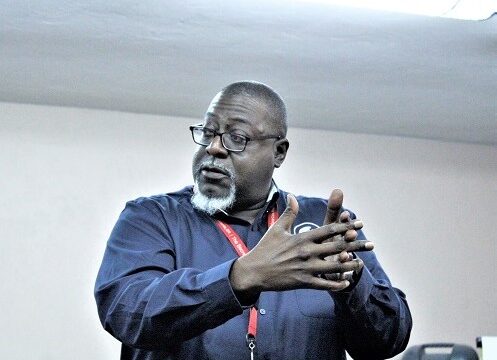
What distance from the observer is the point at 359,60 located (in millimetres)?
5168

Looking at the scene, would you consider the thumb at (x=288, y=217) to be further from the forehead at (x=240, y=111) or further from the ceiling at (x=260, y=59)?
the ceiling at (x=260, y=59)

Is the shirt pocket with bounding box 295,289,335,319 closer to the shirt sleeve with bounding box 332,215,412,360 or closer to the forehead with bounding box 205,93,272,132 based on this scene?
the shirt sleeve with bounding box 332,215,412,360

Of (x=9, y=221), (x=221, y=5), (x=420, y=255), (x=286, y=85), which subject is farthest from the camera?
(x=420, y=255)

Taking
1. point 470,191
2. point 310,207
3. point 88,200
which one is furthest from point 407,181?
point 310,207

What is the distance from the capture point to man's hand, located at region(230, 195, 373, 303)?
181 centimetres

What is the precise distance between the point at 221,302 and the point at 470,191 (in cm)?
563

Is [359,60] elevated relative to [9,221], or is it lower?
elevated

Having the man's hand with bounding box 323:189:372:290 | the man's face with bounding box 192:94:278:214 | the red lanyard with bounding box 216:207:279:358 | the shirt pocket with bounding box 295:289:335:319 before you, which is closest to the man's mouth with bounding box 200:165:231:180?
the man's face with bounding box 192:94:278:214

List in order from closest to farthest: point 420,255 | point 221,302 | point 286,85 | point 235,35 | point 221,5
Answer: point 221,302, point 221,5, point 235,35, point 286,85, point 420,255

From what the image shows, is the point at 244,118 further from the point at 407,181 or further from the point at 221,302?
the point at 407,181

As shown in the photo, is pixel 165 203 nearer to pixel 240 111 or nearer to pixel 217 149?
pixel 217 149

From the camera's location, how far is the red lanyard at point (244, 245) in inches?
83.0

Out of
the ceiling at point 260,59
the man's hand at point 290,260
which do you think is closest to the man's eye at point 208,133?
the man's hand at point 290,260

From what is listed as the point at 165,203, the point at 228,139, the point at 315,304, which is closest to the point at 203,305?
the point at 315,304
